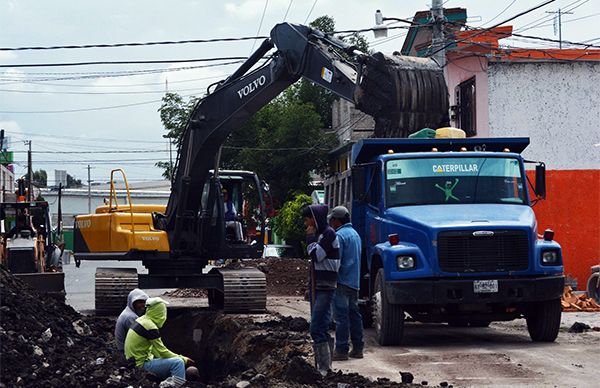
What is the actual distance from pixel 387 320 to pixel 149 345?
362 centimetres

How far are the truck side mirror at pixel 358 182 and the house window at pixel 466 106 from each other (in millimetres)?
18514

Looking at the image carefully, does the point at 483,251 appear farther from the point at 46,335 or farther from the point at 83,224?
the point at 83,224

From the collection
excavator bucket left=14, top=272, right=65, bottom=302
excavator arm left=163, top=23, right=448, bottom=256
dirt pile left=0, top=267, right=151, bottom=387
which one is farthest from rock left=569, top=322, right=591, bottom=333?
excavator bucket left=14, top=272, right=65, bottom=302

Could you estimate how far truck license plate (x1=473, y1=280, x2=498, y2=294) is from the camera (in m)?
13.4

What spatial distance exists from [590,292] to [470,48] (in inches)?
549

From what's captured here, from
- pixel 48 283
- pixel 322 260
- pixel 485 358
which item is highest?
pixel 322 260

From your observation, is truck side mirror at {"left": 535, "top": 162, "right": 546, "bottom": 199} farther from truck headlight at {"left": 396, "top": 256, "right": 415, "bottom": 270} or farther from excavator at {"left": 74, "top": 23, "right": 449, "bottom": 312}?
truck headlight at {"left": 396, "top": 256, "right": 415, "bottom": 270}

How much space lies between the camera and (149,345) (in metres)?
11.4

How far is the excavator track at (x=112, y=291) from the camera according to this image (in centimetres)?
1953

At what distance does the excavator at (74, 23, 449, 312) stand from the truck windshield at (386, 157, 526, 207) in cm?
90

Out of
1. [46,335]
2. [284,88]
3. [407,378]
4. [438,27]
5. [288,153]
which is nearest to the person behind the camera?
[407,378]

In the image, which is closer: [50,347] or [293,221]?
[50,347]

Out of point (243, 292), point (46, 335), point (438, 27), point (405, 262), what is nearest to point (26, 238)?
point (243, 292)

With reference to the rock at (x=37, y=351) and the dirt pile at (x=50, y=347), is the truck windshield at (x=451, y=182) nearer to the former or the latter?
the dirt pile at (x=50, y=347)
